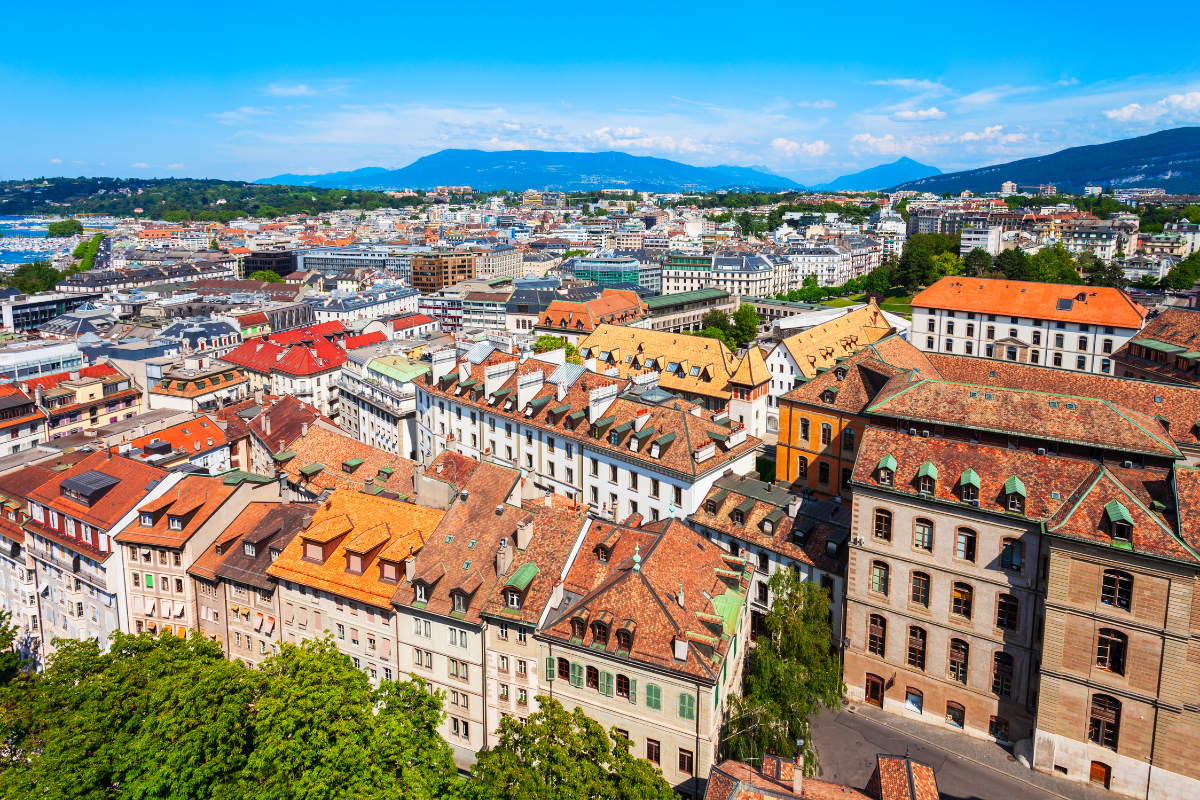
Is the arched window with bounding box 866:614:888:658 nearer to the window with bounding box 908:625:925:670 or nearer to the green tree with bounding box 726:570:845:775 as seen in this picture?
the window with bounding box 908:625:925:670

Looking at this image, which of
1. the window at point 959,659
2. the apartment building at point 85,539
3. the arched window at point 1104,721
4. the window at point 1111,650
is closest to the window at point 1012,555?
the window at point 1111,650

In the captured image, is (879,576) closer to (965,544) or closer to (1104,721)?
(965,544)

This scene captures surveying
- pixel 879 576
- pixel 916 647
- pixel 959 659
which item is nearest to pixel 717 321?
pixel 879 576

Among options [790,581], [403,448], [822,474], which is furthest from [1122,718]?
[403,448]

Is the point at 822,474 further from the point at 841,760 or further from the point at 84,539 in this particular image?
the point at 84,539

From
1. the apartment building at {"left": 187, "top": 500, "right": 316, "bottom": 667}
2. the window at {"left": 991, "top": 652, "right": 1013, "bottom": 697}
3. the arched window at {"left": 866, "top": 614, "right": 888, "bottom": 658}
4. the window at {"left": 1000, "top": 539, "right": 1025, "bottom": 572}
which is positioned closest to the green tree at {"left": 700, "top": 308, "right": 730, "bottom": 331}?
the arched window at {"left": 866, "top": 614, "right": 888, "bottom": 658}

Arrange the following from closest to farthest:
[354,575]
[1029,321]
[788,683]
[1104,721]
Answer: [1104,721] → [788,683] → [354,575] → [1029,321]
